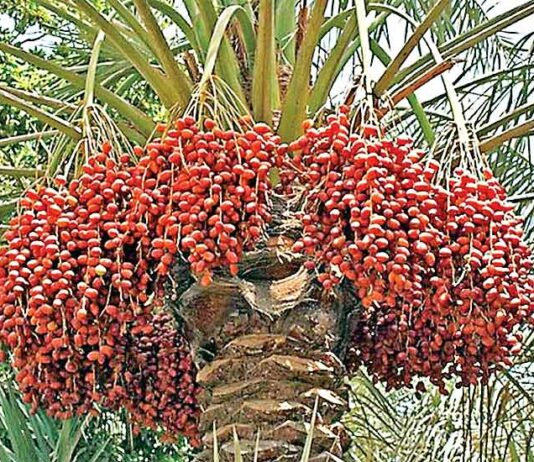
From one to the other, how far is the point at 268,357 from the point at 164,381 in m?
0.30

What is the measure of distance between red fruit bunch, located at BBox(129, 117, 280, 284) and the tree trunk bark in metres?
0.16

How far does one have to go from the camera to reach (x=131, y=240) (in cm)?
180

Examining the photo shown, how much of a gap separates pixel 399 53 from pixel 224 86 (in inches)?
14.9


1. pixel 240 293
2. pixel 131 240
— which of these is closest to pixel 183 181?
pixel 131 240

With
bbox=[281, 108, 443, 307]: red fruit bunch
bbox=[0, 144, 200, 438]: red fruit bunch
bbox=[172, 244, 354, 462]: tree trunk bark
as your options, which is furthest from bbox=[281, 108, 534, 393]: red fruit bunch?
bbox=[0, 144, 200, 438]: red fruit bunch

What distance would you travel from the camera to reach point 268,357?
75.9 inches

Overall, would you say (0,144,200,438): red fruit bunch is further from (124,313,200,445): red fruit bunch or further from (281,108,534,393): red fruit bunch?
(281,108,534,393): red fruit bunch

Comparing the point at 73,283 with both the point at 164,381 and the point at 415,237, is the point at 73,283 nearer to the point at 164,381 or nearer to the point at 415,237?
the point at 164,381

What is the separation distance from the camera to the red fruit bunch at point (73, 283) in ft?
5.86

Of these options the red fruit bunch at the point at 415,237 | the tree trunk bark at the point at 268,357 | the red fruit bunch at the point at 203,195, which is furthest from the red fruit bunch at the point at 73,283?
the red fruit bunch at the point at 415,237

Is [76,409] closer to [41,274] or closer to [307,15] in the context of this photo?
[41,274]

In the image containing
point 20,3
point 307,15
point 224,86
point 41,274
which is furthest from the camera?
point 20,3

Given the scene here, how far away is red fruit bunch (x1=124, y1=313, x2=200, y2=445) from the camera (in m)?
2.12

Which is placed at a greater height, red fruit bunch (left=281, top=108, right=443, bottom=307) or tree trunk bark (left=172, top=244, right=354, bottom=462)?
red fruit bunch (left=281, top=108, right=443, bottom=307)
